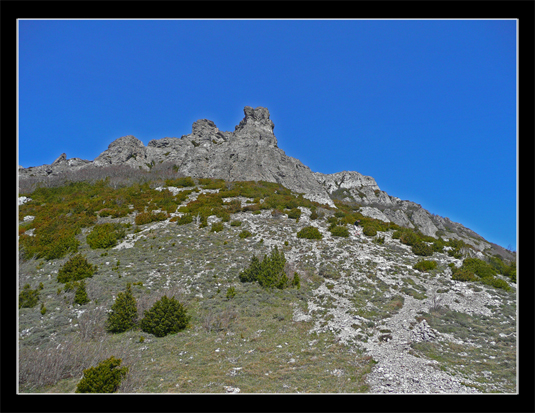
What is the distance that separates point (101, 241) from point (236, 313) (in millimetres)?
12677

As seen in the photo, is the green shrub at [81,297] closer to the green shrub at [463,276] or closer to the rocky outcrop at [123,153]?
the green shrub at [463,276]

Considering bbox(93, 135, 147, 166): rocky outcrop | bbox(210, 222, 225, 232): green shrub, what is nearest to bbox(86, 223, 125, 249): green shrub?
bbox(210, 222, 225, 232): green shrub

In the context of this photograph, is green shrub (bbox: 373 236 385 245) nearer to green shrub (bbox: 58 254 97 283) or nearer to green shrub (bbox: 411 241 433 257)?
green shrub (bbox: 411 241 433 257)

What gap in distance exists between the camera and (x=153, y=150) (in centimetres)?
6650

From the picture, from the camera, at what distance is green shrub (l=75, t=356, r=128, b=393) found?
672cm

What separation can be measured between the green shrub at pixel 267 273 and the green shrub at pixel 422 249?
10.5 meters

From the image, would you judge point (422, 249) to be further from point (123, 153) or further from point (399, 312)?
point (123, 153)

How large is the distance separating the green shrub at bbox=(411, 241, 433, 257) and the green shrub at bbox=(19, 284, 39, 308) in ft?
76.7

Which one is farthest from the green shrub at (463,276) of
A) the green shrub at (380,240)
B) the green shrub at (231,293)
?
the green shrub at (231,293)

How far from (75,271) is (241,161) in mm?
36981
